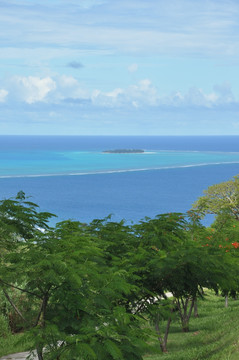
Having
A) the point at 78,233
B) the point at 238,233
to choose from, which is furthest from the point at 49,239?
the point at 238,233

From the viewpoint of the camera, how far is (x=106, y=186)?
149625 mm

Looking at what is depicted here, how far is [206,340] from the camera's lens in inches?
603

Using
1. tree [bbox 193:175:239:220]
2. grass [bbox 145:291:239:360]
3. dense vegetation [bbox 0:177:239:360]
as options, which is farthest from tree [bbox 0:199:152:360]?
tree [bbox 193:175:239:220]

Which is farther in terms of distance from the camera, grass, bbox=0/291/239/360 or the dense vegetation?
grass, bbox=0/291/239/360

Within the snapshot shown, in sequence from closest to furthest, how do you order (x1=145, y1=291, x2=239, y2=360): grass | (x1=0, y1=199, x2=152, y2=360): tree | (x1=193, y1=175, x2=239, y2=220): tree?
(x1=0, y1=199, x2=152, y2=360): tree, (x1=145, y1=291, x2=239, y2=360): grass, (x1=193, y1=175, x2=239, y2=220): tree

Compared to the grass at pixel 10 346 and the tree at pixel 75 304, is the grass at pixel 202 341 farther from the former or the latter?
the tree at pixel 75 304

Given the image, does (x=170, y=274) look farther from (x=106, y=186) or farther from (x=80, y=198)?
(x=106, y=186)

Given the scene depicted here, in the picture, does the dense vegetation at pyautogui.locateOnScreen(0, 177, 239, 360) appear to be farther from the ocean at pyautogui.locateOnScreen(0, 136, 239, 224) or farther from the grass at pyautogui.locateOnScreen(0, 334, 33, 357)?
the ocean at pyautogui.locateOnScreen(0, 136, 239, 224)

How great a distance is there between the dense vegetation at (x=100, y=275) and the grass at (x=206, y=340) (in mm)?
1462

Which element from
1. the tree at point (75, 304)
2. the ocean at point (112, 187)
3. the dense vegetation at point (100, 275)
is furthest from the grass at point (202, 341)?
the ocean at point (112, 187)

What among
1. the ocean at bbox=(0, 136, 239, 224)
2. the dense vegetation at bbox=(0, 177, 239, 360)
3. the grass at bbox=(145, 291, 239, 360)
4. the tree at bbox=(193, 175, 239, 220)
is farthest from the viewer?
the ocean at bbox=(0, 136, 239, 224)

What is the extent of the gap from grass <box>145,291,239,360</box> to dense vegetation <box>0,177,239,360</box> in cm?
146

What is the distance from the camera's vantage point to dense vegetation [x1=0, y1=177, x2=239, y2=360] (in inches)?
321

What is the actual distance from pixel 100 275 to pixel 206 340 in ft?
26.1
